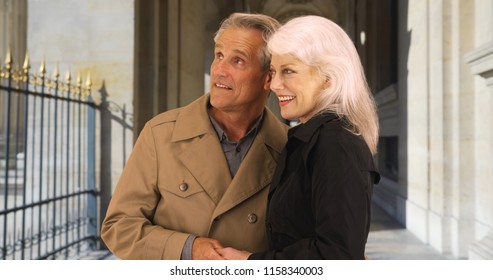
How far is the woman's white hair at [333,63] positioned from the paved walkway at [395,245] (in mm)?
4740

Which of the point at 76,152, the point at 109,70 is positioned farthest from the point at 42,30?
the point at 76,152

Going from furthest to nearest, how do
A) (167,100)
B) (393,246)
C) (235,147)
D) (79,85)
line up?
(167,100)
(393,246)
(79,85)
(235,147)

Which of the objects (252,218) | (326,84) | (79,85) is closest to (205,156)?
(252,218)

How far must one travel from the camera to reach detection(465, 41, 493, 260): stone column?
5.07 m

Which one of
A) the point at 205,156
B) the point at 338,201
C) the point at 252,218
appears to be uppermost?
the point at 205,156

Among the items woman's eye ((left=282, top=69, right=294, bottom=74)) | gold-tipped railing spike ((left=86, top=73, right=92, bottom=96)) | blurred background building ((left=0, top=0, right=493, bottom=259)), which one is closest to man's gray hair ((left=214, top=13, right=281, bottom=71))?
woman's eye ((left=282, top=69, right=294, bottom=74))

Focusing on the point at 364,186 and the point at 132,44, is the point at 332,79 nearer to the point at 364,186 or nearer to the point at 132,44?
the point at 364,186

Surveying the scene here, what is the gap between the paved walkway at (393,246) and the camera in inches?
237

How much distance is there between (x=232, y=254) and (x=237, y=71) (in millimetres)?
664

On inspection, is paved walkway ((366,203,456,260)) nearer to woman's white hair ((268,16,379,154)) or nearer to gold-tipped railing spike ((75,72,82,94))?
gold-tipped railing spike ((75,72,82,94))

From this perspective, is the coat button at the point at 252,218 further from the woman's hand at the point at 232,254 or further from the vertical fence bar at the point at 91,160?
the vertical fence bar at the point at 91,160

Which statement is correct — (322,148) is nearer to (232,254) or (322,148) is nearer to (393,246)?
(232,254)

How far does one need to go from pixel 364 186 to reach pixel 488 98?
4898mm

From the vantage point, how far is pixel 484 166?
5.81 m
